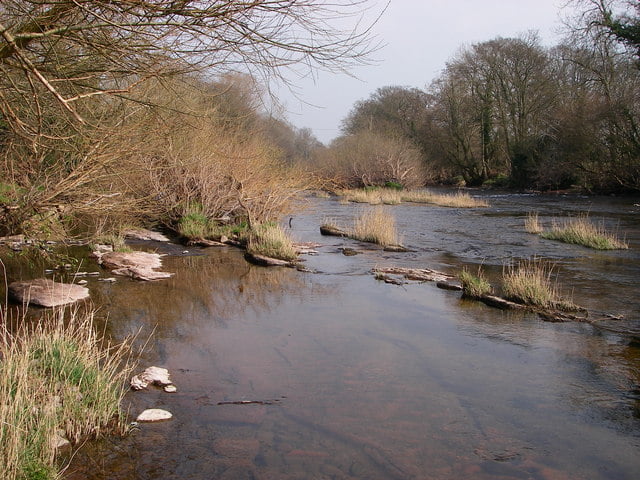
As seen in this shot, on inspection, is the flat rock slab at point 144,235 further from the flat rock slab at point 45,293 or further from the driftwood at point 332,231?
the flat rock slab at point 45,293

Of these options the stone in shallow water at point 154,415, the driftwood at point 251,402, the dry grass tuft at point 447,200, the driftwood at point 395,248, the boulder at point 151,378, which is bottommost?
the driftwood at point 251,402

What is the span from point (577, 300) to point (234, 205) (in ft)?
36.3

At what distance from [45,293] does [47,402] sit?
500 centimetres

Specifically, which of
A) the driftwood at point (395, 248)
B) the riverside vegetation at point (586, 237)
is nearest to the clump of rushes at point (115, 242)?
the driftwood at point (395, 248)

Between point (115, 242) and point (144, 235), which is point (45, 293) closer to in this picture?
point (115, 242)

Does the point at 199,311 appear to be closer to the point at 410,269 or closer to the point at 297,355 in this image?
the point at 297,355

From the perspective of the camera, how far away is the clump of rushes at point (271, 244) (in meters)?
14.1

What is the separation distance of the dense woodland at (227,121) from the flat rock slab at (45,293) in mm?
1346

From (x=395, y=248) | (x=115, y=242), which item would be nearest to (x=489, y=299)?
(x=395, y=248)

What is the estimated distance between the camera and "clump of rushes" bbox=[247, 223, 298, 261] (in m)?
14.1

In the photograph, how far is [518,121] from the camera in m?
40.2

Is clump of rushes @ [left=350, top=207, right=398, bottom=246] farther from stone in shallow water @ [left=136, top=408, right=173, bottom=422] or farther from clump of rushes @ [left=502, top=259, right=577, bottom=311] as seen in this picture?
stone in shallow water @ [left=136, top=408, right=173, bottom=422]

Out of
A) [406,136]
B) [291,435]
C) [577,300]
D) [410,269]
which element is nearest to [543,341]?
[577,300]

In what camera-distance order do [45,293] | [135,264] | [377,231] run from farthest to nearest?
[377,231], [135,264], [45,293]
